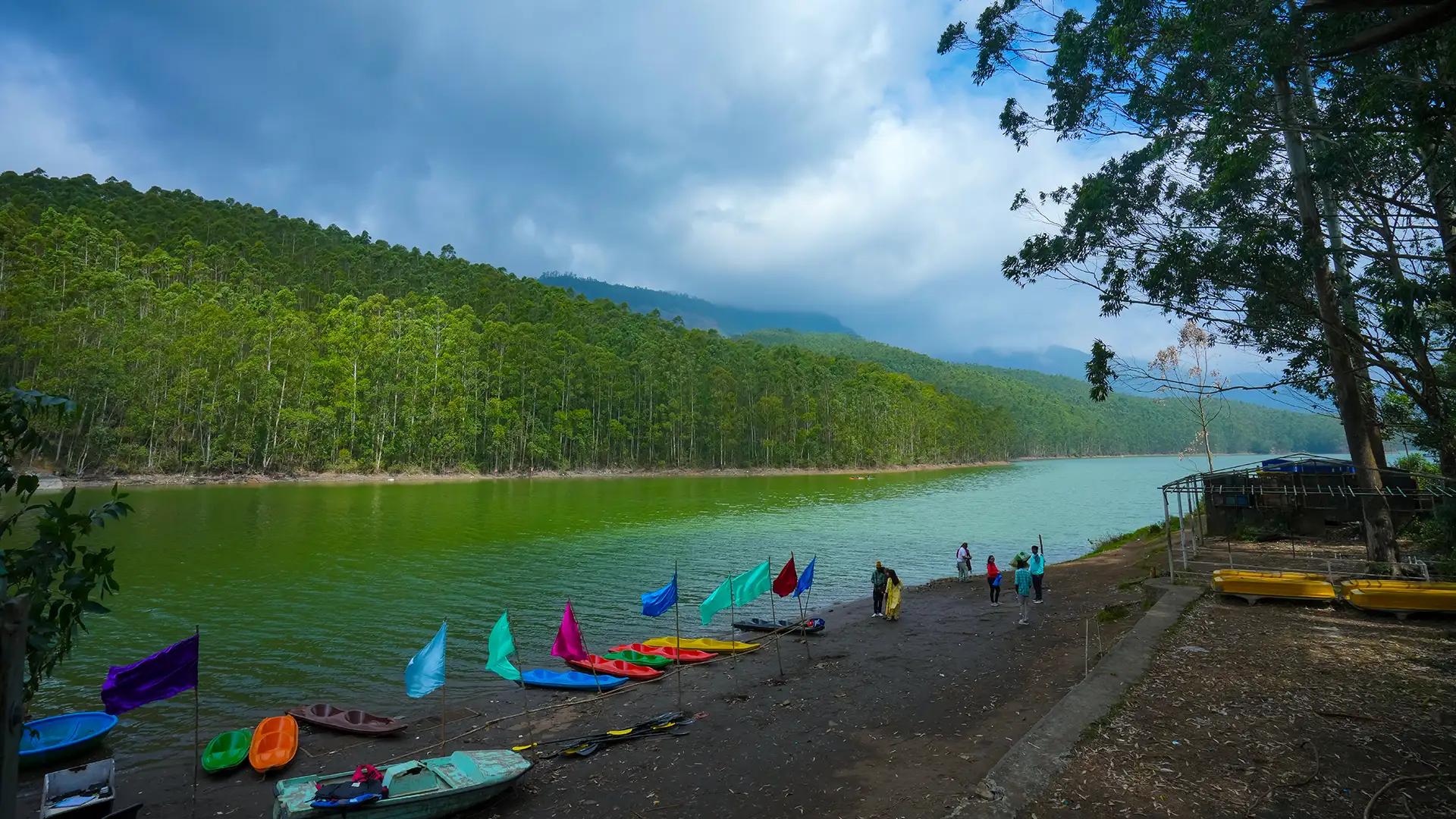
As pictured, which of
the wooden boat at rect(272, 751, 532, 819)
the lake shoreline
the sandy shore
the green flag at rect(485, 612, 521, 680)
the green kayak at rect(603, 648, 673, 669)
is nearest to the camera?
the wooden boat at rect(272, 751, 532, 819)

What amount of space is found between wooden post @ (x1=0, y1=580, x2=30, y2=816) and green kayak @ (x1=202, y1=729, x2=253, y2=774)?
7974 mm

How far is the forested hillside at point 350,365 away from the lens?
56.9 metres

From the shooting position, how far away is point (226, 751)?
32.6 feet

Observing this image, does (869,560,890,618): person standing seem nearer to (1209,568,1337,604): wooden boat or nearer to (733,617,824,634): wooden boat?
(733,617,824,634): wooden boat

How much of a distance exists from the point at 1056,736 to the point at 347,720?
10.7 metres

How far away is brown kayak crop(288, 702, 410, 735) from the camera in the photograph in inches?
424

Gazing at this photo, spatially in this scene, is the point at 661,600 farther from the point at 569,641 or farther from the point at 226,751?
the point at 226,751

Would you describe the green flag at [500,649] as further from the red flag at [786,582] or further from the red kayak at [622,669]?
the red flag at [786,582]

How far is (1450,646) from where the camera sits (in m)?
10.5

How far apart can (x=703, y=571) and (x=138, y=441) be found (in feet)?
193

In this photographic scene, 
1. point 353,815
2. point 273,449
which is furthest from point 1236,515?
point 273,449

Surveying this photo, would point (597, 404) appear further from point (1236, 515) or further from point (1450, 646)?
point (1450, 646)

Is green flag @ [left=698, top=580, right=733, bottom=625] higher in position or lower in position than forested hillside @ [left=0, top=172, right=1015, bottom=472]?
lower

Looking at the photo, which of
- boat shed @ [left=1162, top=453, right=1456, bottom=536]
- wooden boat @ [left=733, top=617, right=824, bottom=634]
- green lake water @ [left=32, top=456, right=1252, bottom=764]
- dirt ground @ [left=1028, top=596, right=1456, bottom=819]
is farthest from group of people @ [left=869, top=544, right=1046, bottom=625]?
boat shed @ [left=1162, top=453, right=1456, bottom=536]
